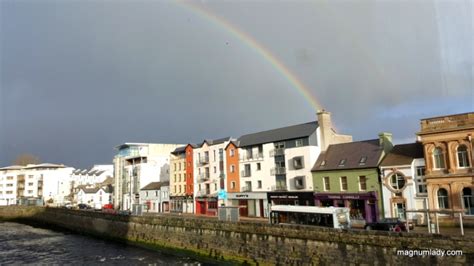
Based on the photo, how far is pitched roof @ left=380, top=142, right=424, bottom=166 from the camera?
4831 centimetres

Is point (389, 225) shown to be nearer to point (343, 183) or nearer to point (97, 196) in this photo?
point (343, 183)

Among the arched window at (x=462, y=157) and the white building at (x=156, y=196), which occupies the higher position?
the arched window at (x=462, y=157)

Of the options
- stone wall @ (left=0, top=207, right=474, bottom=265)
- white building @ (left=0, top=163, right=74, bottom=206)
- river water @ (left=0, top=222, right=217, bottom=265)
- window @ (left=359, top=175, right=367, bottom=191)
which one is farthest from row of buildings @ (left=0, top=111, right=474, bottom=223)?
white building @ (left=0, top=163, right=74, bottom=206)

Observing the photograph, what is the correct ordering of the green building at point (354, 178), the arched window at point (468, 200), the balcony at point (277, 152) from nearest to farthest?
the arched window at point (468, 200)
the green building at point (354, 178)
the balcony at point (277, 152)

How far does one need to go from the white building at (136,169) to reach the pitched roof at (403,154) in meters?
68.1

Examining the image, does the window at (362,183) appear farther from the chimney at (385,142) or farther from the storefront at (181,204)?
the storefront at (181,204)

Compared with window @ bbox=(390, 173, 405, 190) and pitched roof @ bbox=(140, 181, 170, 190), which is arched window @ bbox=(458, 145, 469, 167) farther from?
pitched roof @ bbox=(140, 181, 170, 190)

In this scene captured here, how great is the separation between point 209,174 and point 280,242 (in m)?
43.6

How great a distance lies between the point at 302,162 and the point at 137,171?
192 ft

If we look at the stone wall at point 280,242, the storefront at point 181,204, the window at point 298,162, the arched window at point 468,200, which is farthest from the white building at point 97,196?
the arched window at point 468,200

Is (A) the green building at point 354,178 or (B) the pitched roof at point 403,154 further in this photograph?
(A) the green building at point 354,178

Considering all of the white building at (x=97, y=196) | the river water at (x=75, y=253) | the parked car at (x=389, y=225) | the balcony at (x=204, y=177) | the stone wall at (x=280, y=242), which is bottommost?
the river water at (x=75, y=253)

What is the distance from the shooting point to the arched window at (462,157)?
1662 inches

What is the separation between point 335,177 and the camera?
182 ft
